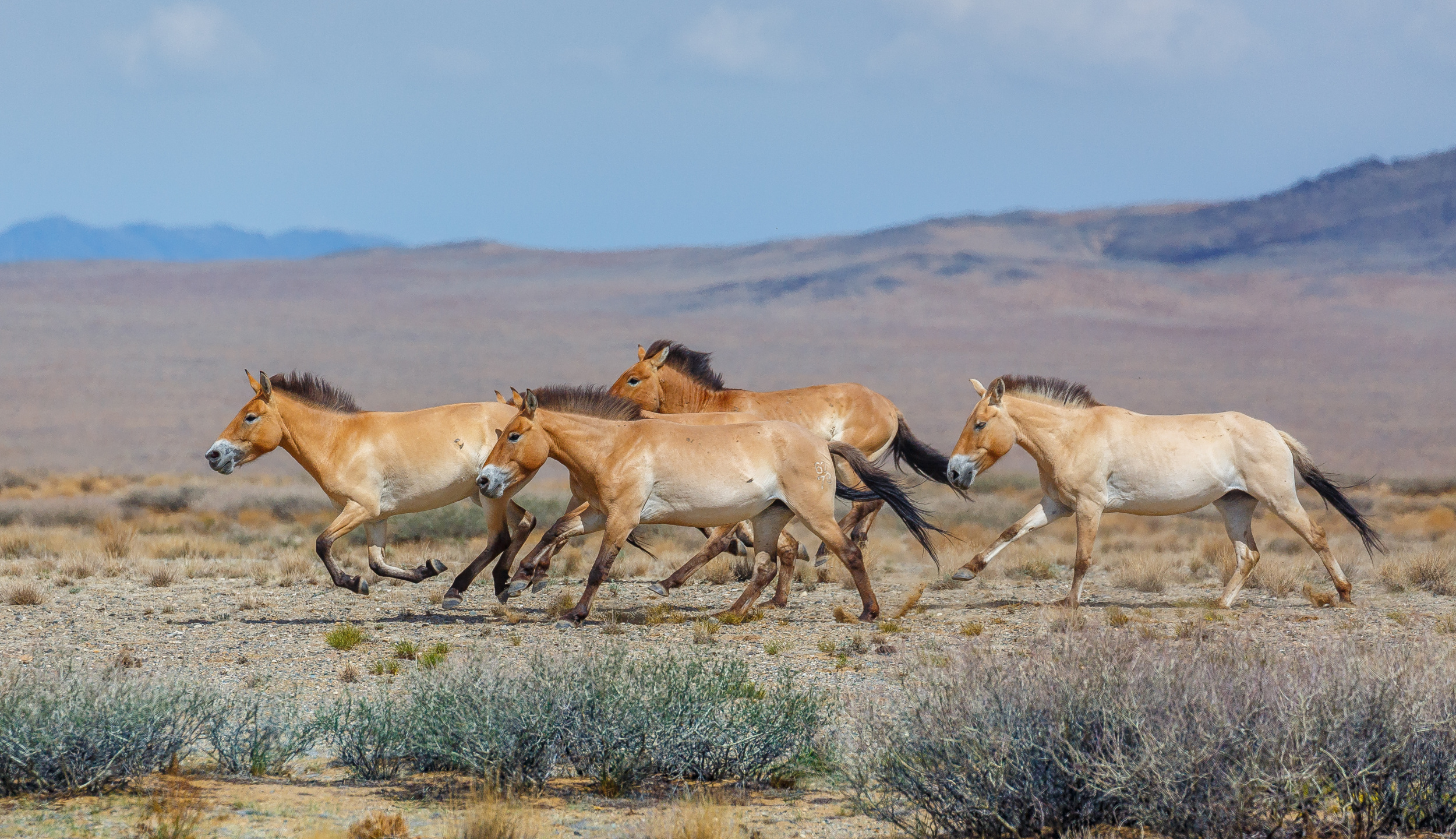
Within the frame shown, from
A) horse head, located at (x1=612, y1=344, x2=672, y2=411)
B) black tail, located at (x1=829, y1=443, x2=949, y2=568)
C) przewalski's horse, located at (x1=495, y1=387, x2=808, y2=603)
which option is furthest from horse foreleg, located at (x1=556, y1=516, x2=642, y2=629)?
horse head, located at (x1=612, y1=344, x2=672, y2=411)

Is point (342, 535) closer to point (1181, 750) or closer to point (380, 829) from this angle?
point (380, 829)

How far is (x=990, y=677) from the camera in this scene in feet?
21.2

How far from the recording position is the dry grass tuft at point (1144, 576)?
16703 millimetres

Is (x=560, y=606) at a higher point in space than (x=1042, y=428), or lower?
lower

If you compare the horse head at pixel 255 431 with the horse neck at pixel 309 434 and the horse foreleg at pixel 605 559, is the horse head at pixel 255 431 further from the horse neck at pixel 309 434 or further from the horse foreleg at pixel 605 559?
the horse foreleg at pixel 605 559

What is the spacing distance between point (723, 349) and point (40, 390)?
4289cm

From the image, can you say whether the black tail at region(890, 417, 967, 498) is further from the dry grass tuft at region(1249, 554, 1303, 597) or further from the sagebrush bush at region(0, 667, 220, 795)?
the sagebrush bush at region(0, 667, 220, 795)

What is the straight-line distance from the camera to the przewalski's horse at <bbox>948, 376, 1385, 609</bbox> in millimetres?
13438

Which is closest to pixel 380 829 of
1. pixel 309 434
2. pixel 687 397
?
pixel 309 434

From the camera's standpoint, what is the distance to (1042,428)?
13.6 metres

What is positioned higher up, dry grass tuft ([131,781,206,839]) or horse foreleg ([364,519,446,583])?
dry grass tuft ([131,781,206,839])

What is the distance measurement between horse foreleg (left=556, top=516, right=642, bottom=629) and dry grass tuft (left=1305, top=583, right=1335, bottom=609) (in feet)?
23.8

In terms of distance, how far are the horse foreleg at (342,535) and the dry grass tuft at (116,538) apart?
8.27 m

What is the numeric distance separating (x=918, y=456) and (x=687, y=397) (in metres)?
2.76
